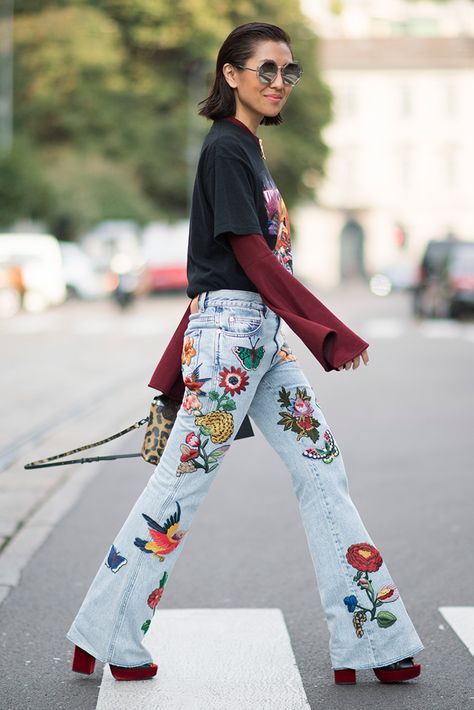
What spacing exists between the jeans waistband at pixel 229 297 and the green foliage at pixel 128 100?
1627 inches

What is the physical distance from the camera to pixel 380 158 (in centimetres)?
8450

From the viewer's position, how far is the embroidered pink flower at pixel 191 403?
13.0 ft

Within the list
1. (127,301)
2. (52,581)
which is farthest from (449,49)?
(52,581)

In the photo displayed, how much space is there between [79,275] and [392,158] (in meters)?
45.7

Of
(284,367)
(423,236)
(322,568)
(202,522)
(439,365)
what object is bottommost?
(423,236)

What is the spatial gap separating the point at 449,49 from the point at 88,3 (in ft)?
136

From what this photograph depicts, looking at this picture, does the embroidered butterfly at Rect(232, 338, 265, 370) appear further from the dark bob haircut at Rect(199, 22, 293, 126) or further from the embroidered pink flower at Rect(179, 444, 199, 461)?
the dark bob haircut at Rect(199, 22, 293, 126)

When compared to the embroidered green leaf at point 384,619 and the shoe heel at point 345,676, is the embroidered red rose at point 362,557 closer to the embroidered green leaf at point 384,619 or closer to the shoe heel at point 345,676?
the embroidered green leaf at point 384,619

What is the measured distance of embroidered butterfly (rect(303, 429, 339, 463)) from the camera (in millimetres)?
3984

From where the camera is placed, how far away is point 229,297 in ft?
12.8

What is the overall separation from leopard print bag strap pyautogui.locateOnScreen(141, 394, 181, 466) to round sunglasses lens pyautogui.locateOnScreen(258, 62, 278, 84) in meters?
0.91

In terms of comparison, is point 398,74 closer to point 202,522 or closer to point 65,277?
point 65,277

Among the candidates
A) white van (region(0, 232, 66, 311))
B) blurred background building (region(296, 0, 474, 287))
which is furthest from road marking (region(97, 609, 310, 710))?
blurred background building (region(296, 0, 474, 287))


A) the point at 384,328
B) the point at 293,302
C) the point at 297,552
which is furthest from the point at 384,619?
the point at 384,328
